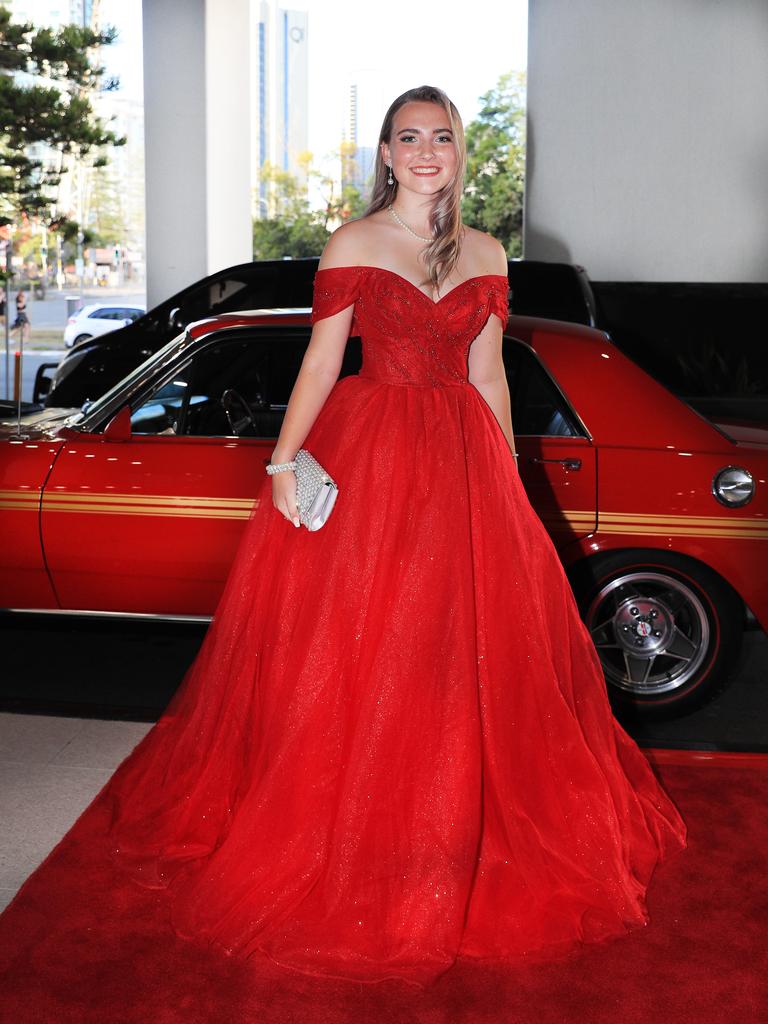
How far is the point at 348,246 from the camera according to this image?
9.34ft

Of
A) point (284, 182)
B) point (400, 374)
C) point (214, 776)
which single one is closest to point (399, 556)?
point (400, 374)

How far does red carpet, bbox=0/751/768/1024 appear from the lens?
2.37m

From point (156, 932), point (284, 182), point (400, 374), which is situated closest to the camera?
point (156, 932)

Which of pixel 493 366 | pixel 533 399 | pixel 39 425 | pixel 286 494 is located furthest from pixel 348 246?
pixel 39 425

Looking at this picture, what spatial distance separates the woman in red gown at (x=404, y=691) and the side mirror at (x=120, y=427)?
1164mm

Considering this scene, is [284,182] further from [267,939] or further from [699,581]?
[267,939]

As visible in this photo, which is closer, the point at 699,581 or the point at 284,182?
the point at 699,581

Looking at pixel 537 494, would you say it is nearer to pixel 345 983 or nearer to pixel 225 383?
pixel 225 383

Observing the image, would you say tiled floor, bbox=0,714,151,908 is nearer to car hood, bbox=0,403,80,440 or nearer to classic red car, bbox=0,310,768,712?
classic red car, bbox=0,310,768,712

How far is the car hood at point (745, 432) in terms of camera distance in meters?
4.07

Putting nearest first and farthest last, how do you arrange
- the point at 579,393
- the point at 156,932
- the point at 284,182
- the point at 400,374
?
the point at 156,932
the point at 400,374
the point at 579,393
the point at 284,182

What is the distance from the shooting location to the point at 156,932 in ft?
8.74

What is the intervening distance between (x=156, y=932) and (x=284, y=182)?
16.9 metres

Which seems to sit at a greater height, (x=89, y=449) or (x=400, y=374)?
(x=400, y=374)
